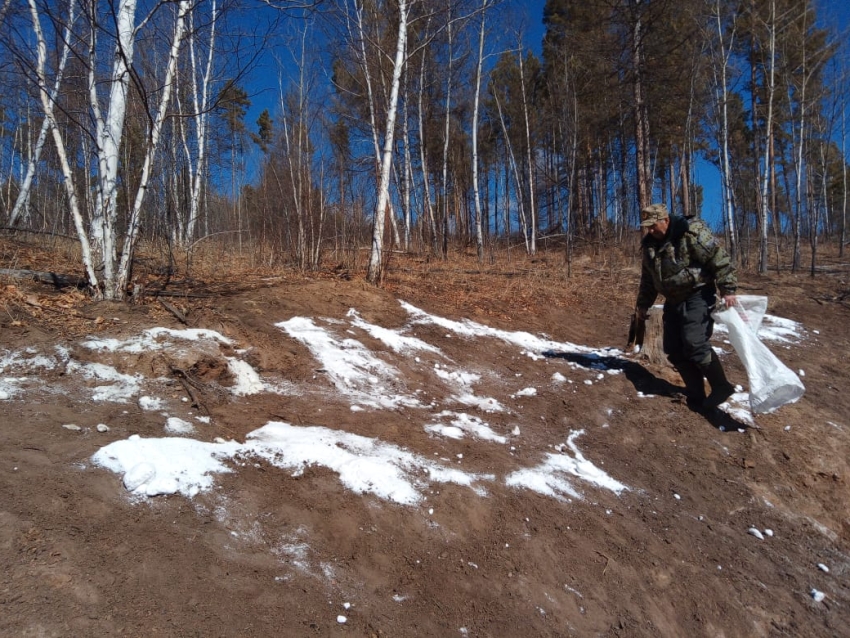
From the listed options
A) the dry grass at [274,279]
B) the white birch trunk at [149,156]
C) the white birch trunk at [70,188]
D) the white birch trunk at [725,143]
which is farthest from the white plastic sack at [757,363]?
the white birch trunk at [725,143]

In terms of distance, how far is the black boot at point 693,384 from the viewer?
15.8 feet

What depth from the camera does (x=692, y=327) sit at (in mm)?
4637

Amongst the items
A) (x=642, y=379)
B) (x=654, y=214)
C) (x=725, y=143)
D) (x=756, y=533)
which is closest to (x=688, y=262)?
(x=654, y=214)

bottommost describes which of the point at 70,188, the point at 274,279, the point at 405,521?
the point at 405,521

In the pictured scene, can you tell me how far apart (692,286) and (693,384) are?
1.00 meters

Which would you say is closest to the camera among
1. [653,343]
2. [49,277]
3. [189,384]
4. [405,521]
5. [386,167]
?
[405,521]

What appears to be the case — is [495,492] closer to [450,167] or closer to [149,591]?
[149,591]

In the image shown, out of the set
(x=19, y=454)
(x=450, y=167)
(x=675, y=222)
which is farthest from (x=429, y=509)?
(x=450, y=167)

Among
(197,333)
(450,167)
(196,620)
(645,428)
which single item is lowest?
(645,428)

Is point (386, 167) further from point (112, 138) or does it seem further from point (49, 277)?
point (49, 277)

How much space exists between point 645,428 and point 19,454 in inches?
184

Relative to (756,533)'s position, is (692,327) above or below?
above

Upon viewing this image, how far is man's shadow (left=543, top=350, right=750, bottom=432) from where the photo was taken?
4.63 meters

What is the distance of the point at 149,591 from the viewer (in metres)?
1.95
